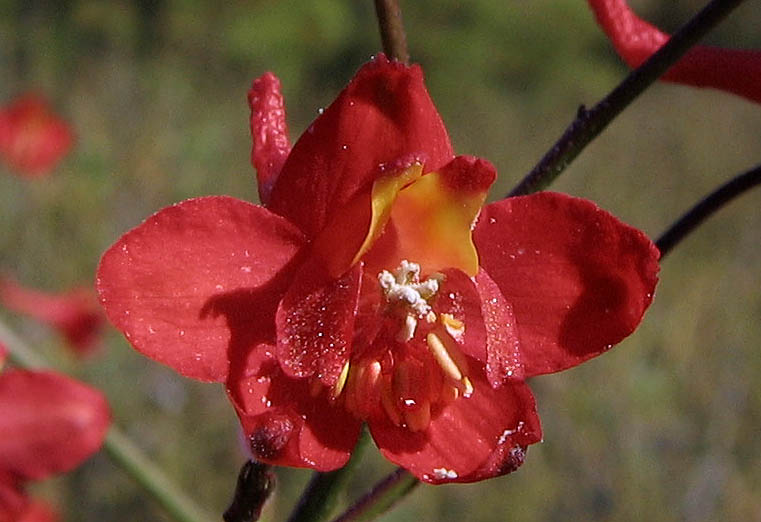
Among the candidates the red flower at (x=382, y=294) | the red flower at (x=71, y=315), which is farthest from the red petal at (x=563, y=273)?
the red flower at (x=71, y=315)

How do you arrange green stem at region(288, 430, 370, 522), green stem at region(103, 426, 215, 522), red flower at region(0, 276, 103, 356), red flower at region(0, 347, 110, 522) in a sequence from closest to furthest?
green stem at region(288, 430, 370, 522)
red flower at region(0, 347, 110, 522)
green stem at region(103, 426, 215, 522)
red flower at region(0, 276, 103, 356)

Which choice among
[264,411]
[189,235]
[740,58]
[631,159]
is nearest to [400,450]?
[264,411]

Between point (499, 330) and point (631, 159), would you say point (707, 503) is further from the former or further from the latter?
point (499, 330)

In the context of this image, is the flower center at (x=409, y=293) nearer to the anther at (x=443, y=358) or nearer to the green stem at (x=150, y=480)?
the anther at (x=443, y=358)

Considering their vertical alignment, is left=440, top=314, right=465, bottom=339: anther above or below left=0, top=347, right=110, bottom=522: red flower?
above


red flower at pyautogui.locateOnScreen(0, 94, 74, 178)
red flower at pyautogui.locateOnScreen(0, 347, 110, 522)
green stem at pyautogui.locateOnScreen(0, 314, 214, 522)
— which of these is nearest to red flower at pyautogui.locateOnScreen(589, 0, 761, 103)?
red flower at pyautogui.locateOnScreen(0, 347, 110, 522)

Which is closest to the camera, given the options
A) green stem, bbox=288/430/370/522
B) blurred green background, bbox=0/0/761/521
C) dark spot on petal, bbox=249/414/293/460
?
dark spot on petal, bbox=249/414/293/460

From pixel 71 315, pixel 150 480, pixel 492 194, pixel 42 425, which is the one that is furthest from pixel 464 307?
pixel 492 194

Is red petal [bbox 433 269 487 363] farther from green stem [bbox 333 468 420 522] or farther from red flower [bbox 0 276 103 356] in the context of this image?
red flower [bbox 0 276 103 356]
